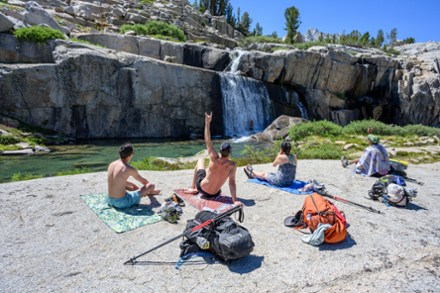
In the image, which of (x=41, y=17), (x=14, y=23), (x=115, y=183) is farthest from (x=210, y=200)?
(x=41, y=17)

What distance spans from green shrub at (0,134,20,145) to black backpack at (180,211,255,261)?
1433 centimetres

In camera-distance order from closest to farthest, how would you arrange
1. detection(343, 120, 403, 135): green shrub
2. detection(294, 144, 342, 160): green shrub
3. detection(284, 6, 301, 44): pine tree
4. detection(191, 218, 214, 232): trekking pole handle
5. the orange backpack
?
1. detection(191, 218, 214, 232): trekking pole handle
2. the orange backpack
3. detection(294, 144, 342, 160): green shrub
4. detection(343, 120, 403, 135): green shrub
5. detection(284, 6, 301, 44): pine tree

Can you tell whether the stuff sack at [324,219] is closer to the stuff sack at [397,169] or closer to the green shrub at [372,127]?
the stuff sack at [397,169]

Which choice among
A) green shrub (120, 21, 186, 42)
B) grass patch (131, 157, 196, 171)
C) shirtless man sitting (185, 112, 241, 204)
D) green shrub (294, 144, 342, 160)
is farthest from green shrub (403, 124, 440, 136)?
green shrub (120, 21, 186, 42)

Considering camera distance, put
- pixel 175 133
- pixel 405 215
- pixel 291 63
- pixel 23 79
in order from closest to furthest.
Answer: pixel 405 215 < pixel 23 79 < pixel 175 133 < pixel 291 63

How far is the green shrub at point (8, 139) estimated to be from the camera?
14.9m

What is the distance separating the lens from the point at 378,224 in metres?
5.47

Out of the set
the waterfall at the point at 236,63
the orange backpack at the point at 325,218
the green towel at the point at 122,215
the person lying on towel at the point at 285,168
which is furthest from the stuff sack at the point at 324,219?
the waterfall at the point at 236,63

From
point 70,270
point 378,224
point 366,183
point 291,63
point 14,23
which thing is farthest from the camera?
point 291,63

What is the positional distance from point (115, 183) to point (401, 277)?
181 inches

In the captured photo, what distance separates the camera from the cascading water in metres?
23.3

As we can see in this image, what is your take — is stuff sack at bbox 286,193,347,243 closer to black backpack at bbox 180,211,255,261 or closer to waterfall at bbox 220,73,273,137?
black backpack at bbox 180,211,255,261

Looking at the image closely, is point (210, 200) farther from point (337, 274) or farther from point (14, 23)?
point (14, 23)

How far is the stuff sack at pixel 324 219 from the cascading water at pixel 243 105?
18.0 m
